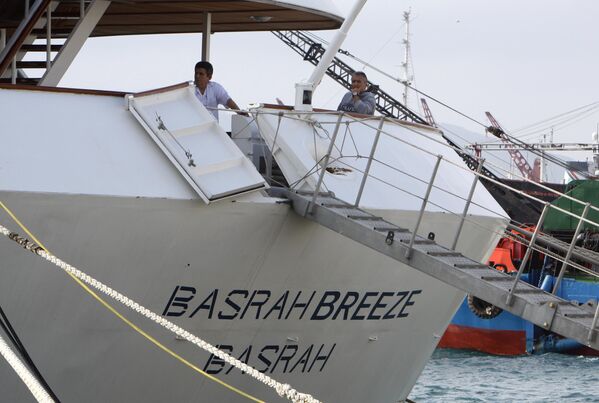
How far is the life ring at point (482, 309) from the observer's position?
28.7m

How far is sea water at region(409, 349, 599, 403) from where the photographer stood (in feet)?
71.9

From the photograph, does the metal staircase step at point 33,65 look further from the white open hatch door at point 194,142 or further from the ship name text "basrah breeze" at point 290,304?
the ship name text "basrah breeze" at point 290,304

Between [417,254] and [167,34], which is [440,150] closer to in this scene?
[417,254]

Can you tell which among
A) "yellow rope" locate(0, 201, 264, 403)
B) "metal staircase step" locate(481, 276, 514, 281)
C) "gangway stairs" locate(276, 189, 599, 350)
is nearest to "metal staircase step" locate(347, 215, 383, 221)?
"gangway stairs" locate(276, 189, 599, 350)

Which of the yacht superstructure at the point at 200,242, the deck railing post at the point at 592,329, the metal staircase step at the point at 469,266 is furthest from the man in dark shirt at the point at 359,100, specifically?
the deck railing post at the point at 592,329

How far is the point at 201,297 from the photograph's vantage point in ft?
31.7

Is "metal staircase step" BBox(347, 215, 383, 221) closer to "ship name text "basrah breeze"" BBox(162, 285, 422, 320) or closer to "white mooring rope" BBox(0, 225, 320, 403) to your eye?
"ship name text "basrah breeze"" BBox(162, 285, 422, 320)

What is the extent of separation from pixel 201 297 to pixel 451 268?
2097 mm

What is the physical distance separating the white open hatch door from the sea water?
1154 centimetres

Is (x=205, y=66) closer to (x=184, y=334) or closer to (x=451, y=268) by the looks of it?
(x=451, y=268)

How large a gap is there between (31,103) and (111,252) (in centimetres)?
132

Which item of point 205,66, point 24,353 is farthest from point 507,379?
point 24,353

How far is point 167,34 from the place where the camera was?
14.9 metres

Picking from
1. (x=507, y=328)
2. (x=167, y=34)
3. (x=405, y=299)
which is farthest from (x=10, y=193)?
(x=507, y=328)
